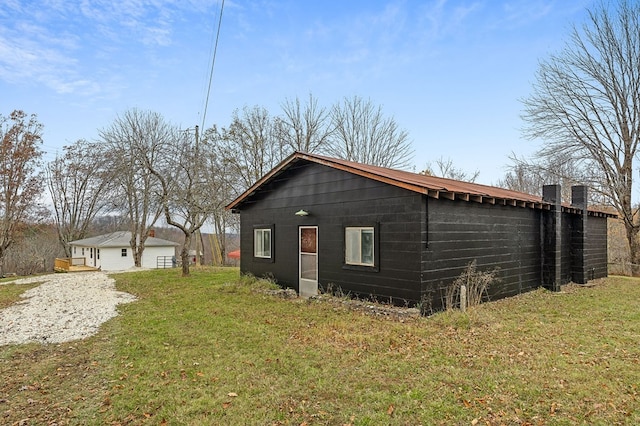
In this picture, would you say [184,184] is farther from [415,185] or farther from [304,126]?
[304,126]

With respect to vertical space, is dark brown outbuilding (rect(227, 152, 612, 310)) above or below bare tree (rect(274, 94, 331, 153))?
Result: below

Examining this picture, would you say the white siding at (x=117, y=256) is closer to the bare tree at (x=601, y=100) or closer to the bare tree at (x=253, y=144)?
the bare tree at (x=253, y=144)

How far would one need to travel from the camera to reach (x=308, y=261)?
9867 mm

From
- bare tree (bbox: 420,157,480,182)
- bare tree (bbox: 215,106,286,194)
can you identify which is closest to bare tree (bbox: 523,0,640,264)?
bare tree (bbox: 420,157,480,182)

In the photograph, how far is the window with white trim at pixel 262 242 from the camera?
1125cm

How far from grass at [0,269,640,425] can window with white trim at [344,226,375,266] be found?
4.03 ft

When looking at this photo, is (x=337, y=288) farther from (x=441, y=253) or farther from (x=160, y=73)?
(x=160, y=73)

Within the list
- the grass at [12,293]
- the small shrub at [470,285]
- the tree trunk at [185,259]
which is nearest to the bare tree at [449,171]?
the tree trunk at [185,259]

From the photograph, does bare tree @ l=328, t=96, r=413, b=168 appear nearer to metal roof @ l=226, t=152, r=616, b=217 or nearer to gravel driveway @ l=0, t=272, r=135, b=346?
metal roof @ l=226, t=152, r=616, b=217

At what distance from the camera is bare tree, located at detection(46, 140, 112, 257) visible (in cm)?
2761

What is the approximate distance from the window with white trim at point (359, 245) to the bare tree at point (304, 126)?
1822cm

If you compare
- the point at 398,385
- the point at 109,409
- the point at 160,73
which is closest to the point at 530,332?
the point at 398,385

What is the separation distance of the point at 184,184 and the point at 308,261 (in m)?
7.75

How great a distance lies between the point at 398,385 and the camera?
412 cm
